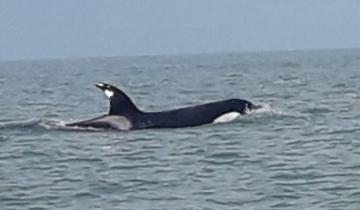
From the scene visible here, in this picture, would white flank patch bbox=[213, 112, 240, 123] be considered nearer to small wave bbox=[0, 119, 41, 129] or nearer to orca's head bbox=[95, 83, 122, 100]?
orca's head bbox=[95, 83, 122, 100]

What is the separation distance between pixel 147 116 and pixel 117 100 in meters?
1.26

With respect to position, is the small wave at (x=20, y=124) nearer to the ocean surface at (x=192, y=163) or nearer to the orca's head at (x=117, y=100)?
the ocean surface at (x=192, y=163)

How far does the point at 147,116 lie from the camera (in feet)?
87.3

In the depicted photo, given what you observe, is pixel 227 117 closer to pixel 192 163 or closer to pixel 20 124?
pixel 20 124

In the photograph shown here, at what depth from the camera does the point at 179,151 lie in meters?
21.9

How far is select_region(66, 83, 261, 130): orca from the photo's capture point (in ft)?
84.3

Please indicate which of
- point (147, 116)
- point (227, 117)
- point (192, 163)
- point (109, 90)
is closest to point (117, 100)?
point (109, 90)

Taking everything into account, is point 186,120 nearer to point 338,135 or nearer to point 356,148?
point 338,135

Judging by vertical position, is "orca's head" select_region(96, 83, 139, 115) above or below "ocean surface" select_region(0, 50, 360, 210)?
above

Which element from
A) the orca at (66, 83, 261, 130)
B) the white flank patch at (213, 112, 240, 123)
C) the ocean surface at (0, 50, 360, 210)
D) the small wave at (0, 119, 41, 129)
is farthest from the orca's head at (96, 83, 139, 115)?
the small wave at (0, 119, 41, 129)

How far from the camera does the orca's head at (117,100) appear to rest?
2529 centimetres

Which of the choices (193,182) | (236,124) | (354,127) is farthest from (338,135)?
(193,182)

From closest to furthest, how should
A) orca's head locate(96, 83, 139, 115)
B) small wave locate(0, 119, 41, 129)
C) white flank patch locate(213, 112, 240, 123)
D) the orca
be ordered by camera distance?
orca's head locate(96, 83, 139, 115), the orca, white flank patch locate(213, 112, 240, 123), small wave locate(0, 119, 41, 129)

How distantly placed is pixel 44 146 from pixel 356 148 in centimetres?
732
